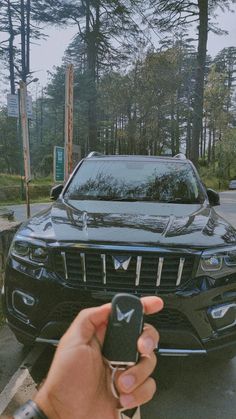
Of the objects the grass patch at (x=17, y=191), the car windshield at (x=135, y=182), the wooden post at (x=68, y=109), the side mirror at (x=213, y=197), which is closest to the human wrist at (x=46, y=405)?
the car windshield at (x=135, y=182)

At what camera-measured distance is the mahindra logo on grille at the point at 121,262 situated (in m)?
2.99

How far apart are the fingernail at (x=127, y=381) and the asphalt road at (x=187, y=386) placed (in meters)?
2.11

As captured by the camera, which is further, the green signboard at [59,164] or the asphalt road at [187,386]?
the green signboard at [59,164]

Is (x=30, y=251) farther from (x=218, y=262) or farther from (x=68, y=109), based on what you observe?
(x=68, y=109)

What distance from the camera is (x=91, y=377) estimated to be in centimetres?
103

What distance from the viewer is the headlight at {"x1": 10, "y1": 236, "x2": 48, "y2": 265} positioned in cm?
316

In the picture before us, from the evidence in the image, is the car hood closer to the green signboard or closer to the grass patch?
the green signboard

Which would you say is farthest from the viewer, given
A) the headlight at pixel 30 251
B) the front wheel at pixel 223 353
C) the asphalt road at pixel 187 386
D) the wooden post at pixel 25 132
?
the wooden post at pixel 25 132

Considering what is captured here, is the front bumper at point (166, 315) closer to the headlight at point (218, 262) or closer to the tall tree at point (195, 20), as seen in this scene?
the headlight at point (218, 262)

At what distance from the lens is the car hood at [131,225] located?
314 cm

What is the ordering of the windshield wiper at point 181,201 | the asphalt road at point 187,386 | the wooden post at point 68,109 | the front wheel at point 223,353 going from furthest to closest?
the wooden post at point 68,109, the windshield wiper at point 181,201, the front wheel at point 223,353, the asphalt road at point 187,386

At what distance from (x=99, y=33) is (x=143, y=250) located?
24.4 metres

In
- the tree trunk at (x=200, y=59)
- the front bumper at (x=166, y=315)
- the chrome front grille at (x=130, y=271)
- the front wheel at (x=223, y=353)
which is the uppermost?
the tree trunk at (x=200, y=59)

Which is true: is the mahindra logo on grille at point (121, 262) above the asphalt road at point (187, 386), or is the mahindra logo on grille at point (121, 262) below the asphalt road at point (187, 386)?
above
